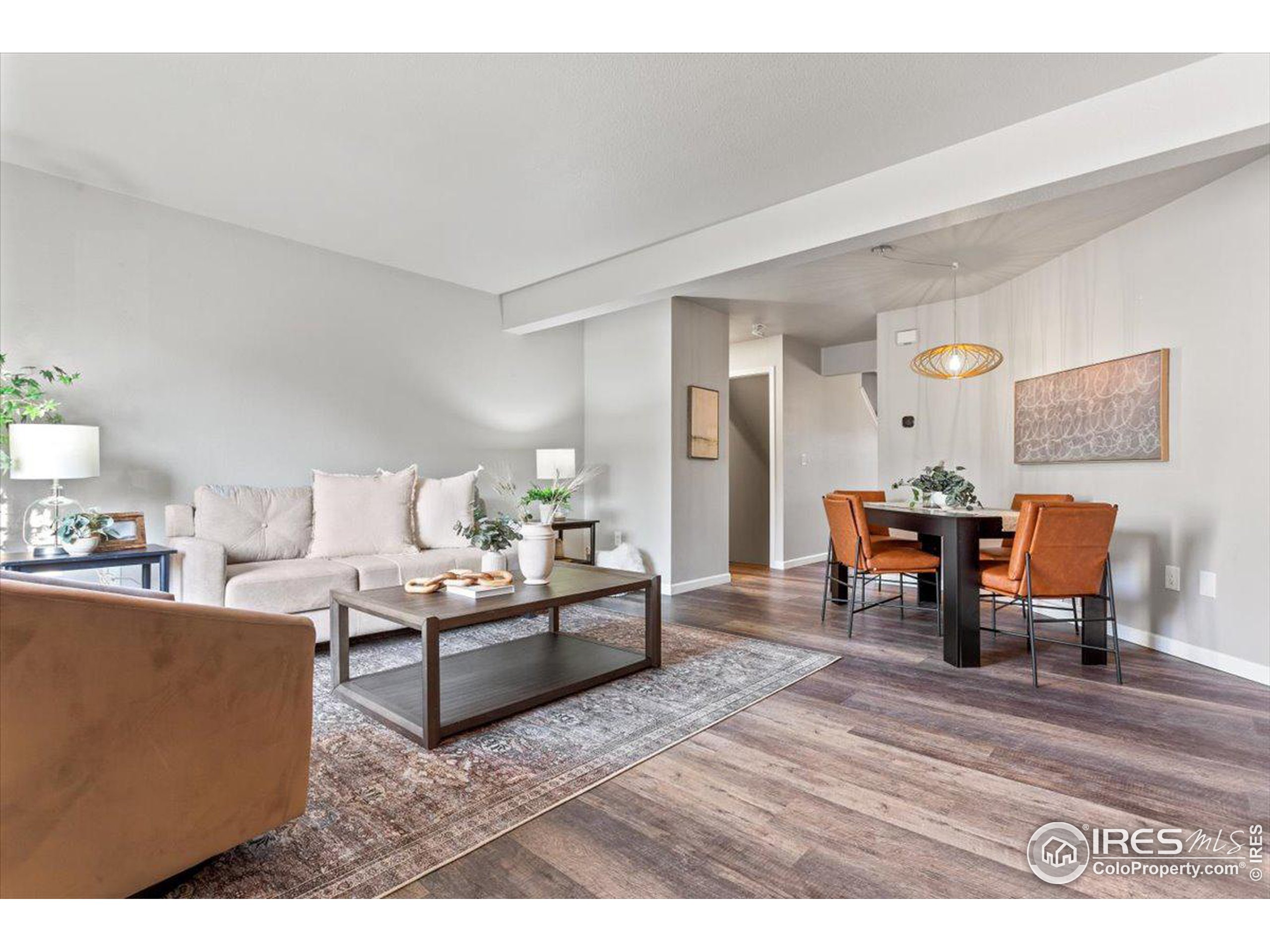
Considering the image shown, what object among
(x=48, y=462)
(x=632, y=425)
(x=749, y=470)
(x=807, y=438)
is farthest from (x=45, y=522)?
(x=807, y=438)

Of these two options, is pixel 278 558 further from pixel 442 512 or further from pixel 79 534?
pixel 442 512

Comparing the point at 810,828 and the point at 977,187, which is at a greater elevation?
the point at 977,187

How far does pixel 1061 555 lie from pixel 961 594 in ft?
1.58

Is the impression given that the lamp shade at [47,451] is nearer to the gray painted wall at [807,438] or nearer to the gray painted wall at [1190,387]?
the gray painted wall at [807,438]

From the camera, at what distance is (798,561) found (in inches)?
274

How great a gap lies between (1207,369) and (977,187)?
5.43 feet

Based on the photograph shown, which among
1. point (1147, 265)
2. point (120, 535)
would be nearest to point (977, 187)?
point (1147, 265)

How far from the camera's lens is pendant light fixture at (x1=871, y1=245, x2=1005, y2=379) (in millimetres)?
4395

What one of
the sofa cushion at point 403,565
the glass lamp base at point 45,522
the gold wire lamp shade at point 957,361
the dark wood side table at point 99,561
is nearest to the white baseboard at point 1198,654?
the gold wire lamp shade at point 957,361

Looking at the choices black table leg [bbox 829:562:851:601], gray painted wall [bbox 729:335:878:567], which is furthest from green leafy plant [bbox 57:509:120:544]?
gray painted wall [bbox 729:335:878:567]

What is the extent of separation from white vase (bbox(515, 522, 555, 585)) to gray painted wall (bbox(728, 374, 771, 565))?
4432mm
